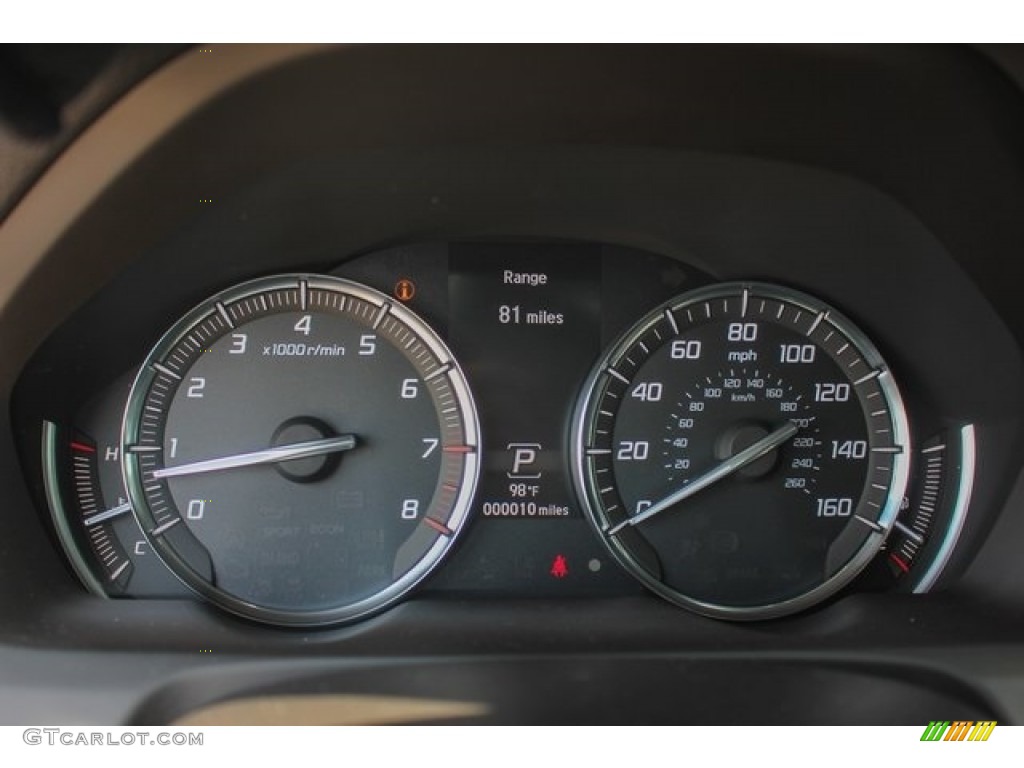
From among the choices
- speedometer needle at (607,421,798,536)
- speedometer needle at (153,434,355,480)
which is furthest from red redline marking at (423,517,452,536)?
speedometer needle at (607,421,798,536)

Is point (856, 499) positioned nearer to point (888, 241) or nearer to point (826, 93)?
point (888, 241)

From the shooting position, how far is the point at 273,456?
8.57ft

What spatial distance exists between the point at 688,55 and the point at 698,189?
499 millimetres

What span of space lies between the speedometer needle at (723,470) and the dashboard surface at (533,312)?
36mm

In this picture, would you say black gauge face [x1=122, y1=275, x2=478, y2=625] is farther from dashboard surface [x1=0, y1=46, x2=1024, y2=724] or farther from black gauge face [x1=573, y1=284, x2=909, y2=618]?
black gauge face [x1=573, y1=284, x2=909, y2=618]

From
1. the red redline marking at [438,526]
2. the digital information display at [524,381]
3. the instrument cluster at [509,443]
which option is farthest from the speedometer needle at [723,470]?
the red redline marking at [438,526]

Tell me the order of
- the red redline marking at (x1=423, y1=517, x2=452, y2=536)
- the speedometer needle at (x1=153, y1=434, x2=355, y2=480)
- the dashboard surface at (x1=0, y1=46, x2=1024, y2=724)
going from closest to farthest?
the dashboard surface at (x1=0, y1=46, x2=1024, y2=724)
the speedometer needle at (x1=153, y1=434, x2=355, y2=480)
the red redline marking at (x1=423, y1=517, x2=452, y2=536)

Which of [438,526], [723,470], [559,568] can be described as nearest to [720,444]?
[723,470]

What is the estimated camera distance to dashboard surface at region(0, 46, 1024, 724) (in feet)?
6.95

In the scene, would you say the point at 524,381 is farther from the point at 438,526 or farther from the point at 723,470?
the point at 723,470

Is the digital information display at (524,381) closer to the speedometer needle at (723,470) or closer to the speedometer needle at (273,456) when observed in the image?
the speedometer needle at (723,470)

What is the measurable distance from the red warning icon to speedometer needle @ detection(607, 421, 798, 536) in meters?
0.15

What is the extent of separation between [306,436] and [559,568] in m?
0.73

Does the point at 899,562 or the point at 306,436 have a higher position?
the point at 306,436
